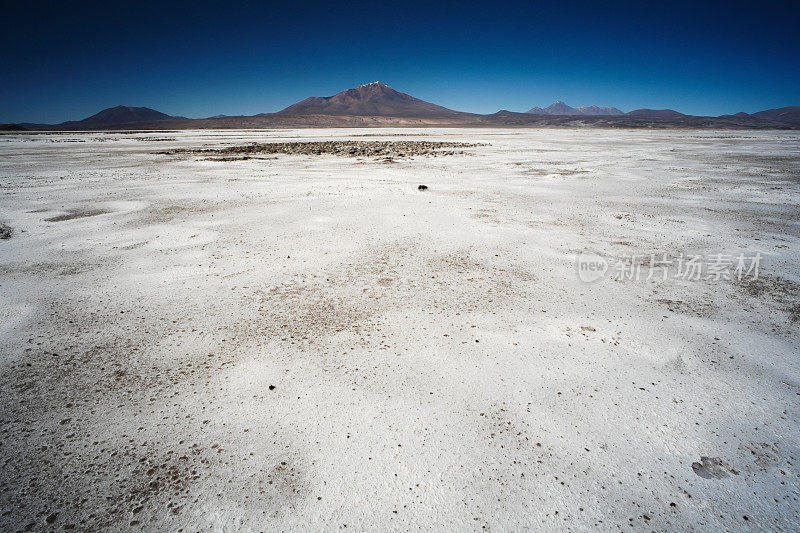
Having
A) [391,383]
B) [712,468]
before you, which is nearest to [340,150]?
[391,383]

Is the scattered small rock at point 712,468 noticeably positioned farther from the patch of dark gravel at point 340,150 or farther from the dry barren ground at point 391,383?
the patch of dark gravel at point 340,150

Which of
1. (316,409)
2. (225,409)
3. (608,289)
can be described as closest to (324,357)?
(316,409)

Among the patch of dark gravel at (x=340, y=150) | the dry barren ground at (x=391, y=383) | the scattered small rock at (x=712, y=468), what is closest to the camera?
the dry barren ground at (x=391, y=383)

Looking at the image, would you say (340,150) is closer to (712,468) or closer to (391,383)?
(391,383)

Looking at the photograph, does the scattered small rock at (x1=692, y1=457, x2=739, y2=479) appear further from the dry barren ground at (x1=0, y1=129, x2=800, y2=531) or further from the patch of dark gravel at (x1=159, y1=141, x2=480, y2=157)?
the patch of dark gravel at (x1=159, y1=141, x2=480, y2=157)

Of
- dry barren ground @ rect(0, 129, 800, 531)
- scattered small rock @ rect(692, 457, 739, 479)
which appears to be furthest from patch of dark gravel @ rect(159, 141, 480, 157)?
scattered small rock @ rect(692, 457, 739, 479)

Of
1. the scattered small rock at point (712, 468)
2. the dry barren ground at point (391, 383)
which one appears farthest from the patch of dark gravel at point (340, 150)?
the scattered small rock at point (712, 468)

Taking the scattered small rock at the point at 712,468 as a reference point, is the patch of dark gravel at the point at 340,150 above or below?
above

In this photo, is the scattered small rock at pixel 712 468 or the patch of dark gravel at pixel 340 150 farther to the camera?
the patch of dark gravel at pixel 340 150

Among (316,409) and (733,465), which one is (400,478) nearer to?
(316,409)
